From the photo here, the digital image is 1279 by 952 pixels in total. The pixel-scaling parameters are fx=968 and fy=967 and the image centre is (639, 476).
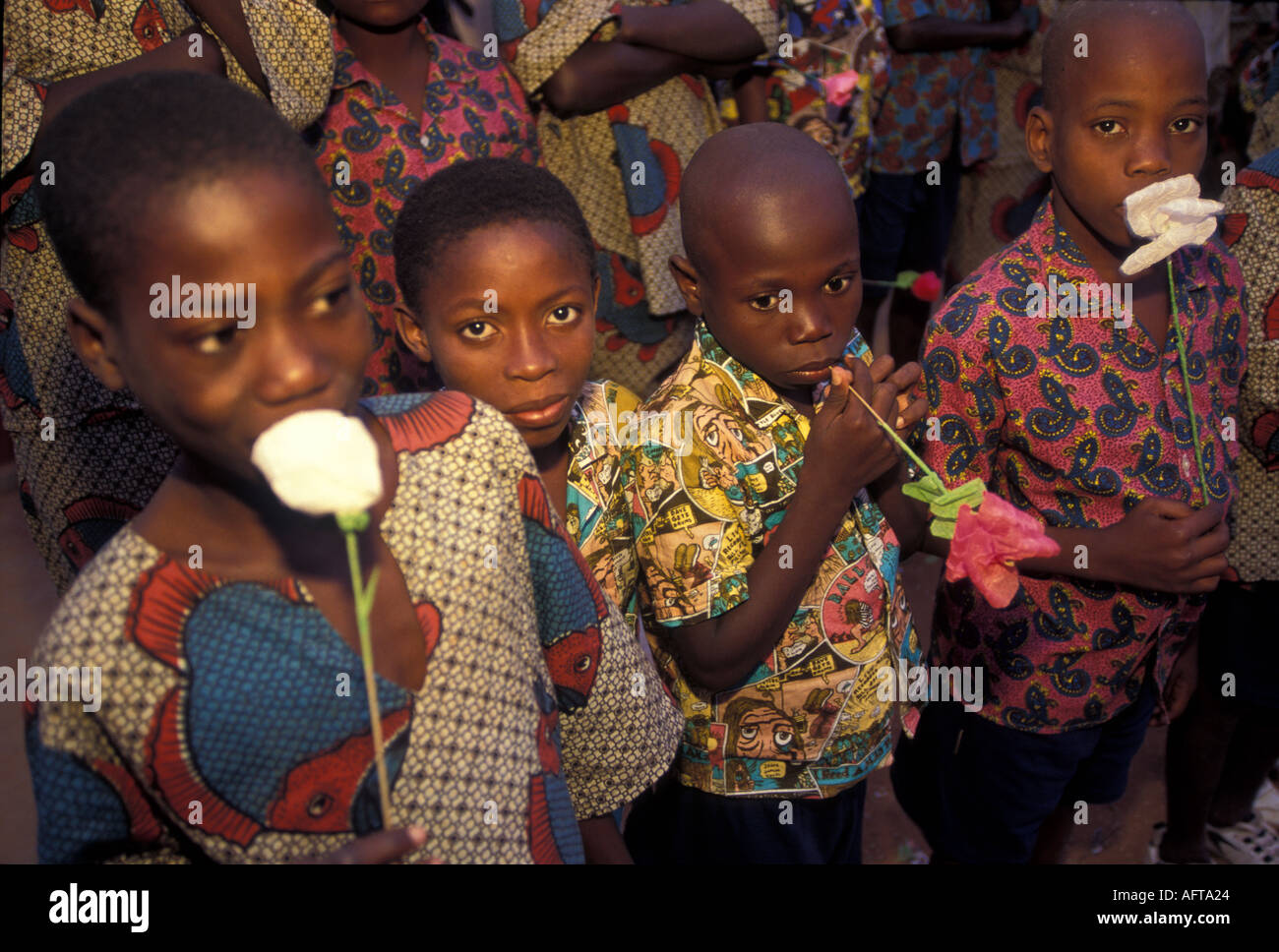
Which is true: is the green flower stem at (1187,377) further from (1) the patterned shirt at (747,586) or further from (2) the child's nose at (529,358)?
(2) the child's nose at (529,358)

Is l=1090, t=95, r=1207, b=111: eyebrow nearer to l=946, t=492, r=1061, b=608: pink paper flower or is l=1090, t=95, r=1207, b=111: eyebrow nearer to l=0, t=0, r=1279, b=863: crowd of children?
l=0, t=0, r=1279, b=863: crowd of children

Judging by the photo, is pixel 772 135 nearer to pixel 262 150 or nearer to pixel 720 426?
pixel 720 426

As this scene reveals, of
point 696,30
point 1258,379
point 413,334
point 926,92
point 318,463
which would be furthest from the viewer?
point 926,92

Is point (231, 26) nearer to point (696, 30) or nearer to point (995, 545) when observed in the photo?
point (696, 30)

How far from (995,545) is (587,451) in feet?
2.37

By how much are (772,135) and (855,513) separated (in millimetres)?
735

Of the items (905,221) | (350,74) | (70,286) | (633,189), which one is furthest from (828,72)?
(70,286)

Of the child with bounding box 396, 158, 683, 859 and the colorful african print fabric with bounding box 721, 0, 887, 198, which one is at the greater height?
the colorful african print fabric with bounding box 721, 0, 887, 198

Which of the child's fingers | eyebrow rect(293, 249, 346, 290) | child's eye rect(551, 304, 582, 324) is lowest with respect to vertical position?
the child's fingers

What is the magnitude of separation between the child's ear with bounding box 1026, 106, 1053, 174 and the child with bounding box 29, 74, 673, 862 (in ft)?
5.01

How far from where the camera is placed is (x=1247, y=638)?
8.28 feet

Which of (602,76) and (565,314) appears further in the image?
(602,76)

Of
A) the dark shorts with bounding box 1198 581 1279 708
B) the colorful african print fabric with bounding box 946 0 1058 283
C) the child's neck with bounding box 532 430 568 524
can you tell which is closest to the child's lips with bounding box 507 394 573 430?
the child's neck with bounding box 532 430 568 524

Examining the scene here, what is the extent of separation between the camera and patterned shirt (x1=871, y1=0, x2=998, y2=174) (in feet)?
14.4
